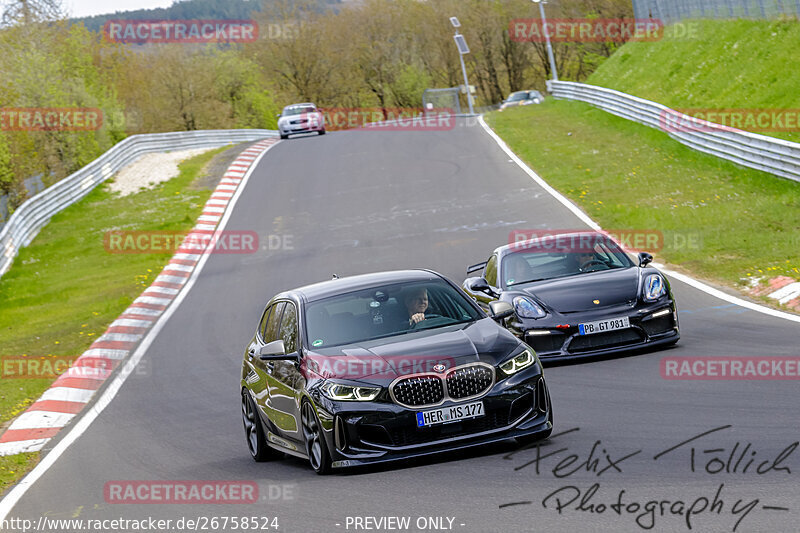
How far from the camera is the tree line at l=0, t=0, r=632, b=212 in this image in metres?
52.9

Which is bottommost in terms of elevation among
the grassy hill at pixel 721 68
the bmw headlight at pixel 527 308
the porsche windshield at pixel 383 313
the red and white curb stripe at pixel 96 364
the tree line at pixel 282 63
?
the red and white curb stripe at pixel 96 364

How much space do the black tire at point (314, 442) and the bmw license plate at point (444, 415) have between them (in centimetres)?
73

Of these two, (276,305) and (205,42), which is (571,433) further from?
(205,42)

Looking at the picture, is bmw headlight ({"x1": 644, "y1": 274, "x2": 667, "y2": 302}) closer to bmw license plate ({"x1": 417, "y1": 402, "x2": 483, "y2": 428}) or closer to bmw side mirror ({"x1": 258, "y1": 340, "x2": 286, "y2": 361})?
bmw license plate ({"x1": 417, "y1": 402, "x2": 483, "y2": 428})

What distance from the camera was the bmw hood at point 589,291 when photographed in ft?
37.7

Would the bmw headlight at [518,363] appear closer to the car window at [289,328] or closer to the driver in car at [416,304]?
the driver in car at [416,304]

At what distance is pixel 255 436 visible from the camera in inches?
359

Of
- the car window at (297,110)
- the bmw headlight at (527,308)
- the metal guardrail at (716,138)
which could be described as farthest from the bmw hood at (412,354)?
the car window at (297,110)

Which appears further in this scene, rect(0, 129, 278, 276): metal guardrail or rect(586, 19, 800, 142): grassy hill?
rect(0, 129, 278, 276): metal guardrail

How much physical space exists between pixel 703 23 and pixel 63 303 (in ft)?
86.0

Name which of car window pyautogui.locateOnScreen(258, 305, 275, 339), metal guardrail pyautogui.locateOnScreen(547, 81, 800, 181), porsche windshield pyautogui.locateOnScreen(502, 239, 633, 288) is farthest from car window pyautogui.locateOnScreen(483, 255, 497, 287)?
metal guardrail pyautogui.locateOnScreen(547, 81, 800, 181)

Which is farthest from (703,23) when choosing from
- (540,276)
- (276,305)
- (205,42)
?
(205,42)

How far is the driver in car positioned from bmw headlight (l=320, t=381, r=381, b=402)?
103cm

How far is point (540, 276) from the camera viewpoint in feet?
41.8
